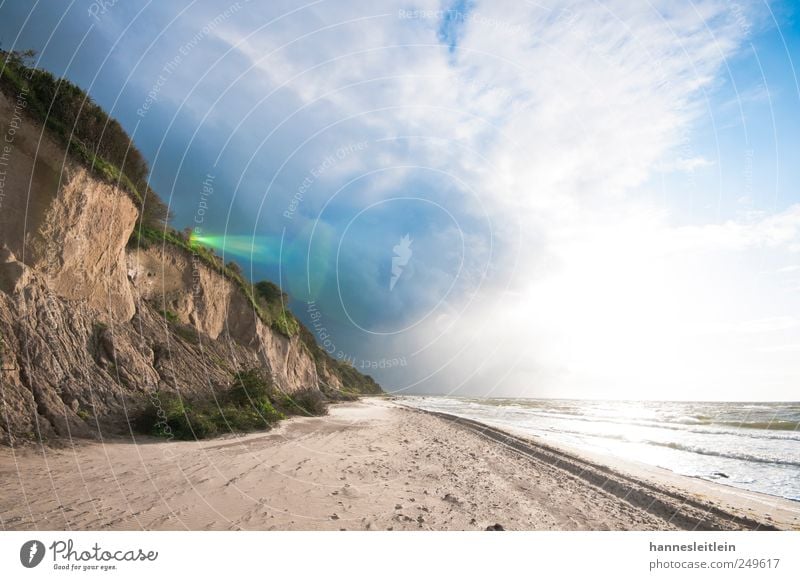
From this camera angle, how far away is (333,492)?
5738 mm

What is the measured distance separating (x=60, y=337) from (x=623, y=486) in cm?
1414

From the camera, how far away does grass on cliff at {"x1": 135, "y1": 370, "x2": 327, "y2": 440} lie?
9641 millimetres

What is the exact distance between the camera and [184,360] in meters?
14.2

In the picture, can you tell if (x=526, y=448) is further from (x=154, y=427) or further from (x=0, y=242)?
(x=0, y=242)

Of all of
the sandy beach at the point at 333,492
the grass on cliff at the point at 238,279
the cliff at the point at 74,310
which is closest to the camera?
the sandy beach at the point at 333,492

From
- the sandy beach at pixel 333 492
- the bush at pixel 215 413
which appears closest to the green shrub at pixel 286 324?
→ the bush at pixel 215 413

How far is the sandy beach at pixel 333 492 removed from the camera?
463cm

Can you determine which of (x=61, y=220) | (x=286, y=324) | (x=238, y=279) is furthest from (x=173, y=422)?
(x=286, y=324)

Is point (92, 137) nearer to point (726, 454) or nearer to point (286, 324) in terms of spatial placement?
point (286, 324)

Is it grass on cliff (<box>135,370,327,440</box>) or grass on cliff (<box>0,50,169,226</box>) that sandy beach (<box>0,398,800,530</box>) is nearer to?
grass on cliff (<box>135,370,327,440</box>)

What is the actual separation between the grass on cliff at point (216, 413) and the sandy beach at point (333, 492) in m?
0.88

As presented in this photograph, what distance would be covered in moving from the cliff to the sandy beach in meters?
1.49

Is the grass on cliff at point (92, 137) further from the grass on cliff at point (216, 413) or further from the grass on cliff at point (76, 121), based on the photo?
the grass on cliff at point (216, 413)
